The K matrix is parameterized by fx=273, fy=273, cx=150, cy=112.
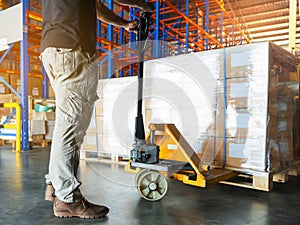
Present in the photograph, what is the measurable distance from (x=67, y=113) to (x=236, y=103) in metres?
1.59

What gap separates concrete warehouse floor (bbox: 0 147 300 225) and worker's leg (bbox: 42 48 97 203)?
26 cm

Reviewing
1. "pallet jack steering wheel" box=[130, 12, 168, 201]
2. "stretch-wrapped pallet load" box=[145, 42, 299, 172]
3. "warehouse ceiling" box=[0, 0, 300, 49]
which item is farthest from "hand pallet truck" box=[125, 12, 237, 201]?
"warehouse ceiling" box=[0, 0, 300, 49]

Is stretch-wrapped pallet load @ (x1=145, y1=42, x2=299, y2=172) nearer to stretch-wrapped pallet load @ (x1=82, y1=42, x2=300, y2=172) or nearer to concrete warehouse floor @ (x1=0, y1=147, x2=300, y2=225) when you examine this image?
stretch-wrapped pallet load @ (x1=82, y1=42, x2=300, y2=172)

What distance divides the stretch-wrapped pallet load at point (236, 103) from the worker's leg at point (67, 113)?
1.38m

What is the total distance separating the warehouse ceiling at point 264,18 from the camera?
1327 centimetres

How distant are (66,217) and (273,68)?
83.7 inches

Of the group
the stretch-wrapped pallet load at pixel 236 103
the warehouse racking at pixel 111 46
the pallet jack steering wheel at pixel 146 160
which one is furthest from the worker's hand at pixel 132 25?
the warehouse racking at pixel 111 46

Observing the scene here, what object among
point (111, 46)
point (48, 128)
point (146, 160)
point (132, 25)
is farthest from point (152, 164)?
point (111, 46)

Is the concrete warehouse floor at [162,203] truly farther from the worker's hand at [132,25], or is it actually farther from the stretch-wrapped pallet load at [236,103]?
the worker's hand at [132,25]

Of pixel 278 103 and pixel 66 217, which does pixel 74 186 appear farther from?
pixel 278 103

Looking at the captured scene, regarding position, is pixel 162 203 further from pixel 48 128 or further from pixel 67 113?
pixel 48 128

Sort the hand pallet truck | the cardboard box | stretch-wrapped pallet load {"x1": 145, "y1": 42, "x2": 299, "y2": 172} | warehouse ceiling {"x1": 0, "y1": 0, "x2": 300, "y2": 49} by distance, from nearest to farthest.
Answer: the hand pallet truck, stretch-wrapped pallet load {"x1": 145, "y1": 42, "x2": 299, "y2": 172}, the cardboard box, warehouse ceiling {"x1": 0, "y1": 0, "x2": 300, "y2": 49}

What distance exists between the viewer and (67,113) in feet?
5.63

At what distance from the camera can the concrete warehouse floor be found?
176cm
